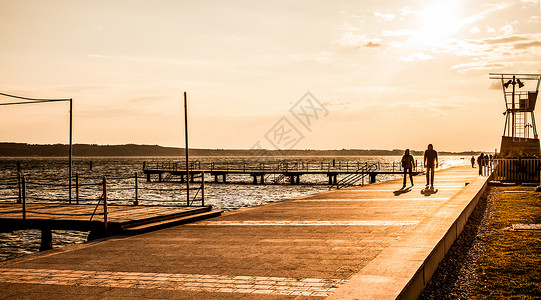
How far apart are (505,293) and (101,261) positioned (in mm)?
5618

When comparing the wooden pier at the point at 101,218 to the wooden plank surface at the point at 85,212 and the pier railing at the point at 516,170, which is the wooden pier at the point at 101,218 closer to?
the wooden plank surface at the point at 85,212

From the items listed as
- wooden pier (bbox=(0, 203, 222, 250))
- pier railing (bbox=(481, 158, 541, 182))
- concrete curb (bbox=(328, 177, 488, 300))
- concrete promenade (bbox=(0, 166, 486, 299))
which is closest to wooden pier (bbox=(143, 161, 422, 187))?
pier railing (bbox=(481, 158, 541, 182))

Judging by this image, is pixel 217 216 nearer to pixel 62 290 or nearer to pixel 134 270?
pixel 134 270

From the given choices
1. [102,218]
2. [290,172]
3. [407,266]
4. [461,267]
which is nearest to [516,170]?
[461,267]

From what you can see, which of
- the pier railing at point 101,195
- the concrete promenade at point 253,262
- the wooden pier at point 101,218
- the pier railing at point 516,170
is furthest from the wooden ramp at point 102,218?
the pier railing at point 516,170

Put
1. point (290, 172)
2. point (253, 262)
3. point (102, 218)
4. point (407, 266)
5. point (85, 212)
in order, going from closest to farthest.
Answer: point (407, 266), point (253, 262), point (102, 218), point (85, 212), point (290, 172)

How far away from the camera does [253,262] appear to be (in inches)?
285

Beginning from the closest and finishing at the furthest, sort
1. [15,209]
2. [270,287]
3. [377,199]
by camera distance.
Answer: [270,287] < [15,209] < [377,199]

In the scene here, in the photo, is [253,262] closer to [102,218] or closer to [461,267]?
[461,267]

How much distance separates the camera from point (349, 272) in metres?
6.48

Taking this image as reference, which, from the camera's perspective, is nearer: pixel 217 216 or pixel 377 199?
pixel 217 216

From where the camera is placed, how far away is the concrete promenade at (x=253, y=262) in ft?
18.7

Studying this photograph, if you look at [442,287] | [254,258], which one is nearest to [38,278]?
[254,258]

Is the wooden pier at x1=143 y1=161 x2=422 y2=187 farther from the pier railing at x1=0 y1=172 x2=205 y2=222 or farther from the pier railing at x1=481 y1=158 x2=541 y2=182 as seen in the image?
the pier railing at x1=481 y1=158 x2=541 y2=182
